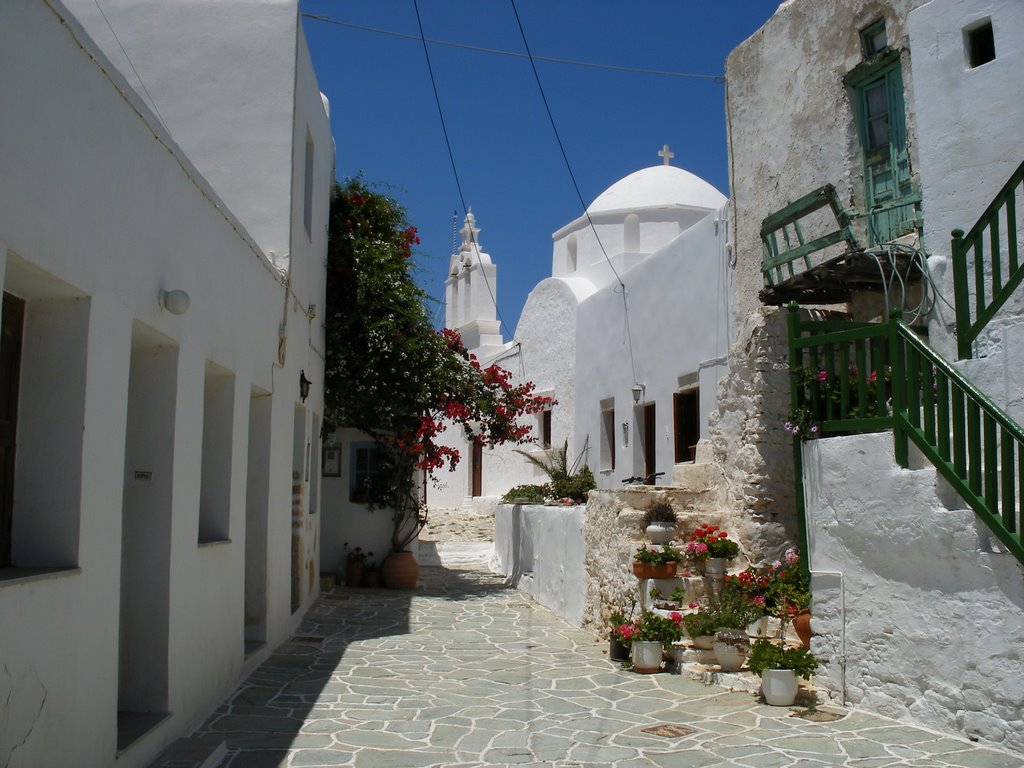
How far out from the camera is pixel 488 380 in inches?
586

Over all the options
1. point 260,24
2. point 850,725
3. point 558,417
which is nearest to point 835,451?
point 850,725

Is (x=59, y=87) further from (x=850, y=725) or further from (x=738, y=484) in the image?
(x=738, y=484)

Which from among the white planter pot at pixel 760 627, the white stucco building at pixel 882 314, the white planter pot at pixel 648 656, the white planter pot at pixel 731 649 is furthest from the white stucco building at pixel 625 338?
the white planter pot at pixel 731 649

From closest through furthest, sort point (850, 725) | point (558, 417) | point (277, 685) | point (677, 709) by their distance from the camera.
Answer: point (850, 725), point (677, 709), point (277, 685), point (558, 417)

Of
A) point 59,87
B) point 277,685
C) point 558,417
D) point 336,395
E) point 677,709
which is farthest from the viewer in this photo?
point 558,417

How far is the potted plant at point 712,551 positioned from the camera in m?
9.50

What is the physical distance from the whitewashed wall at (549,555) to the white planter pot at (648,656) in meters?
2.98

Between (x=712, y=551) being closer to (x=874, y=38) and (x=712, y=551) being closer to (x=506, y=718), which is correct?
(x=506, y=718)

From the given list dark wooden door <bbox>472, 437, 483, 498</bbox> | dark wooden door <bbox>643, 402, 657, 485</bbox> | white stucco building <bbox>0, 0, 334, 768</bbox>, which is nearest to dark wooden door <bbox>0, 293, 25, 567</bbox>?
white stucco building <bbox>0, 0, 334, 768</bbox>

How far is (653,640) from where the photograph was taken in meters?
8.64

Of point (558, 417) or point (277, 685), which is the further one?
point (558, 417)

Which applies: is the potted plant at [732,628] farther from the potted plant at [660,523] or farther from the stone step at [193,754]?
the stone step at [193,754]

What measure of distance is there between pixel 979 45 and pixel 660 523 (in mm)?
5368

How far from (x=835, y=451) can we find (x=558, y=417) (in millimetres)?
12764
